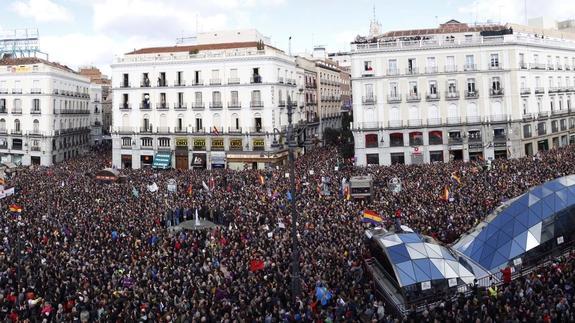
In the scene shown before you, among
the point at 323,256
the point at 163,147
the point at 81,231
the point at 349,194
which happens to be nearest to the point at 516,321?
the point at 323,256

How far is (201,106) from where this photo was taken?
57750 millimetres

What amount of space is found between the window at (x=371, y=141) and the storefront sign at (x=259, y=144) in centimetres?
1041

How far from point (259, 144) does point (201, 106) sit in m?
7.56

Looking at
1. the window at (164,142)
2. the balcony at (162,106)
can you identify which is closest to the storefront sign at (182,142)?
the window at (164,142)

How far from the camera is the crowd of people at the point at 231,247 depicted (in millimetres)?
17531

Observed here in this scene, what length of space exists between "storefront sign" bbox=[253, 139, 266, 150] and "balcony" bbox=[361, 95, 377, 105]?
10826 millimetres

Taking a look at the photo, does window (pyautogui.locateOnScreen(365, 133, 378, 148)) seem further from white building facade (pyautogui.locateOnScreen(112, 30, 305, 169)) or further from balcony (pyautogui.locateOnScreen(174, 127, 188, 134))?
balcony (pyautogui.locateOnScreen(174, 127, 188, 134))

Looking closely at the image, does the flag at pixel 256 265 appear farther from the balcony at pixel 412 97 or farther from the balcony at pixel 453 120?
the balcony at pixel 453 120

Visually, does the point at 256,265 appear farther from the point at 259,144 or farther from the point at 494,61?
the point at 494,61

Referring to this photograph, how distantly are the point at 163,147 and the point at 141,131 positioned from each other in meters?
3.19

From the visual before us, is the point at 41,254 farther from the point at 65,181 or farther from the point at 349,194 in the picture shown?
the point at 65,181

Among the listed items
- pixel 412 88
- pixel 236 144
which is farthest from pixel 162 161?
pixel 412 88

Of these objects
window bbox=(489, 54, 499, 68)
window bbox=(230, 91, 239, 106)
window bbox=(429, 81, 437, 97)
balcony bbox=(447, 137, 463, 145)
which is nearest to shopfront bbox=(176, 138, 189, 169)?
window bbox=(230, 91, 239, 106)

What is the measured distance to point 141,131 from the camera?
59.5m
